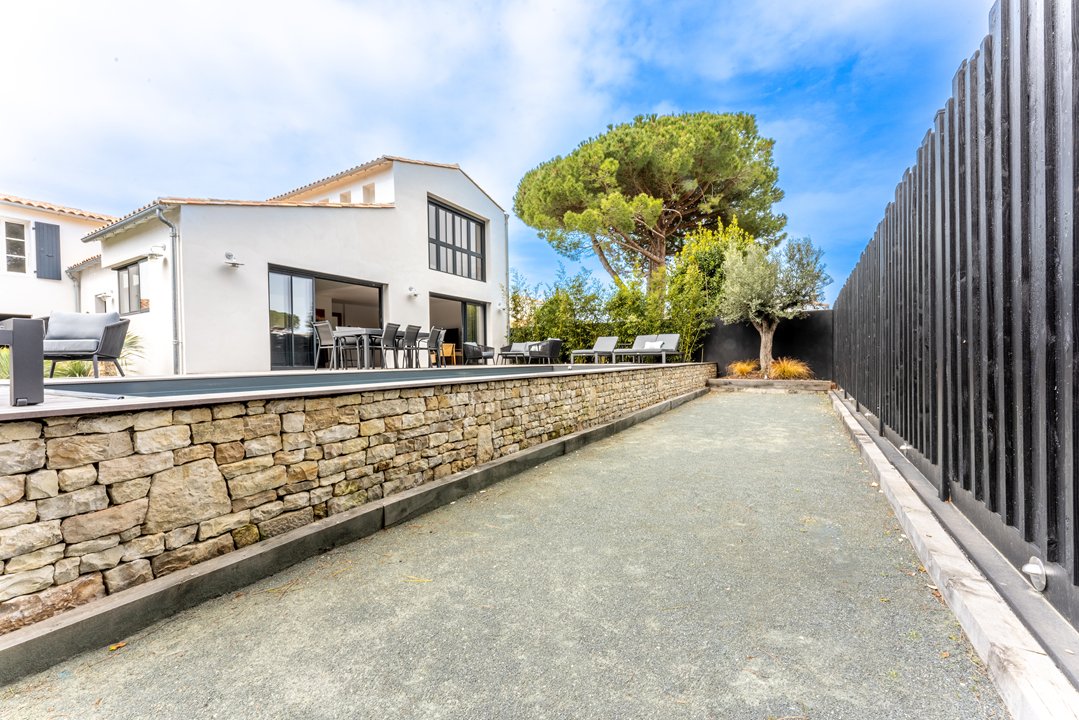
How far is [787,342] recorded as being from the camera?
480 inches

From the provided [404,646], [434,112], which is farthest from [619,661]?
[434,112]

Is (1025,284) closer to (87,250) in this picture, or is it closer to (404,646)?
(404,646)

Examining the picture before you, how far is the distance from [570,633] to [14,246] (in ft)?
52.7

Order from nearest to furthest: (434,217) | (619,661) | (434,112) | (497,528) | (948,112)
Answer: (619,661) < (948,112) < (497,528) < (434,217) < (434,112)

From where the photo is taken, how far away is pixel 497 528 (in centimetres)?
252

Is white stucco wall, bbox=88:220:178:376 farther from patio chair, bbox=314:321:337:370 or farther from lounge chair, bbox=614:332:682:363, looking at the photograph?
lounge chair, bbox=614:332:682:363

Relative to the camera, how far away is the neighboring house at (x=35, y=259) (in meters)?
10.8

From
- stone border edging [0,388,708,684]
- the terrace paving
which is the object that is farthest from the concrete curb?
stone border edging [0,388,708,684]

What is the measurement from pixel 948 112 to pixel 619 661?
2.88 metres

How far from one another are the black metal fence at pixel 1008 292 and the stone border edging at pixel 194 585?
8.50ft

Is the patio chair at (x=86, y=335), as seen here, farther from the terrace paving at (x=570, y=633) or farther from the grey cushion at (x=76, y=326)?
the terrace paving at (x=570, y=633)

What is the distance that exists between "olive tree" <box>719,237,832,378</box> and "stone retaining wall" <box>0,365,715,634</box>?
9.88 m

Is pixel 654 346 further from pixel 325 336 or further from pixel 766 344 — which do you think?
pixel 325 336

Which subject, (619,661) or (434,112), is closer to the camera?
(619,661)
